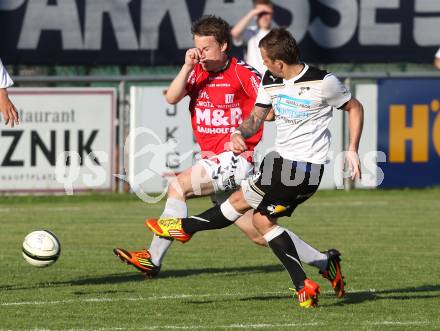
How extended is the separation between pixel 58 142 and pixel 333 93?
30.2 feet

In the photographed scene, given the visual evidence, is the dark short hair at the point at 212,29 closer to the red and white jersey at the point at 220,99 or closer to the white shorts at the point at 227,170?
the red and white jersey at the point at 220,99

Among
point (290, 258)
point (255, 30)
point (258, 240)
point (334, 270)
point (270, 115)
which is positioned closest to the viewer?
point (290, 258)

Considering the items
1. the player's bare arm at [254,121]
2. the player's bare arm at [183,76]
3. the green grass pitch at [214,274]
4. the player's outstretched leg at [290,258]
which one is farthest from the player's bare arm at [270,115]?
the green grass pitch at [214,274]

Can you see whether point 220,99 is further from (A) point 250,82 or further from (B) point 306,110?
(B) point 306,110

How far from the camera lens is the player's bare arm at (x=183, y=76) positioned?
9.98 meters

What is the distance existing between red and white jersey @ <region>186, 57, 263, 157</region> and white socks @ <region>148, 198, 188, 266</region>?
20.8 inches

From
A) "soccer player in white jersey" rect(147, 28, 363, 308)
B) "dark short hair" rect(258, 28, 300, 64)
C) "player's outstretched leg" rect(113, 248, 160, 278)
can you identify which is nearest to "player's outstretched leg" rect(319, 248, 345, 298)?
"soccer player in white jersey" rect(147, 28, 363, 308)

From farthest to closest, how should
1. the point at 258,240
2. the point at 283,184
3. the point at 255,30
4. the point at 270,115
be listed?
the point at 255,30 < the point at 258,240 < the point at 270,115 < the point at 283,184

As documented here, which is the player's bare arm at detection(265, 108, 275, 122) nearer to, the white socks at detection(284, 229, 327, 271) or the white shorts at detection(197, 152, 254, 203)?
the white socks at detection(284, 229, 327, 271)

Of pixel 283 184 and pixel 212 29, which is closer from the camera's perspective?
pixel 283 184

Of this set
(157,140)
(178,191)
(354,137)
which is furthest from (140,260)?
(157,140)

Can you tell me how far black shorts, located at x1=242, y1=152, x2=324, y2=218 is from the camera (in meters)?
8.73

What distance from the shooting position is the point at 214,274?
10852 mm

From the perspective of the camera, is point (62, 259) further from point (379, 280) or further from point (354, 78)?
point (354, 78)
